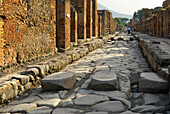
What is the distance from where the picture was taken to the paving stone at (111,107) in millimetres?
2370

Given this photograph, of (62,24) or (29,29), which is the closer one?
(29,29)

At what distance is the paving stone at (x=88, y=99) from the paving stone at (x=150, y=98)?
1.97 ft

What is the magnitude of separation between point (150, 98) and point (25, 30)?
11.1 ft

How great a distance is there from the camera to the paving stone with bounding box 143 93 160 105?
2.67 metres

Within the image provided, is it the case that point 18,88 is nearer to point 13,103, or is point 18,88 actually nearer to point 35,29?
point 13,103

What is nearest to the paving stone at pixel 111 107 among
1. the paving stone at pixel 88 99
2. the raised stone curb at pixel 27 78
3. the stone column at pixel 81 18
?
the paving stone at pixel 88 99

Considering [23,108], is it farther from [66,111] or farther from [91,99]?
[91,99]

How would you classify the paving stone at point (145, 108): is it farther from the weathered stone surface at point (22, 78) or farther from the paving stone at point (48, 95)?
the weathered stone surface at point (22, 78)

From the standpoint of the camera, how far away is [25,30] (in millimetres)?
4652

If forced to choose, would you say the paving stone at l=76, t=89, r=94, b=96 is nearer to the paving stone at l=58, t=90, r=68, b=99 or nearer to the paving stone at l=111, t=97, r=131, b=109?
the paving stone at l=58, t=90, r=68, b=99

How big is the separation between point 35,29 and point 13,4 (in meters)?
Result: 1.22

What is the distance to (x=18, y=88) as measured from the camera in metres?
3.25

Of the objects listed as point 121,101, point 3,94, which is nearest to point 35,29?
point 3,94

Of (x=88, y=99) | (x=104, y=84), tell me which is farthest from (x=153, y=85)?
(x=88, y=99)
